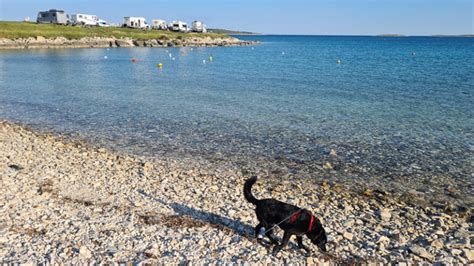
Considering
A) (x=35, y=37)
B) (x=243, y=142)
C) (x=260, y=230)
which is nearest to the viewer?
(x=260, y=230)

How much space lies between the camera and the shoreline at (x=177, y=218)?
8141 millimetres

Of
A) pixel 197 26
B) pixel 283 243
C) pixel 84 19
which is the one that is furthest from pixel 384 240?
pixel 197 26

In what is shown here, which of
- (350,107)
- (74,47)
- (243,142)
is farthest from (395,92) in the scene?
(74,47)

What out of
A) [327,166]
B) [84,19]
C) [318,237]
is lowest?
[327,166]

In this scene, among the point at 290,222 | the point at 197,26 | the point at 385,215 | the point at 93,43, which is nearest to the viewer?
the point at 290,222

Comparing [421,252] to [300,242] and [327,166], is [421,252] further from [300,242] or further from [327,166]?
[327,166]

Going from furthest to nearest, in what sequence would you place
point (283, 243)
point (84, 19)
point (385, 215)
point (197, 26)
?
1. point (197, 26)
2. point (84, 19)
3. point (385, 215)
4. point (283, 243)

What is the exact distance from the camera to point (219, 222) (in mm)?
9758

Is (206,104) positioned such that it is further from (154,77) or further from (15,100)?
(154,77)

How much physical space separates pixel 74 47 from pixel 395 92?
3624 inches

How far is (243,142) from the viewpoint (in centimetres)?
1873

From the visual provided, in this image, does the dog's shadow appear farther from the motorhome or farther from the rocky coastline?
the motorhome

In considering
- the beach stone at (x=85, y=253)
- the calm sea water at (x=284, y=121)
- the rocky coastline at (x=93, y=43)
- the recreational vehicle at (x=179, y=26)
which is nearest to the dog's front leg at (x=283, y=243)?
the beach stone at (x=85, y=253)

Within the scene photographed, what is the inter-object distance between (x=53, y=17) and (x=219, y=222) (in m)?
150
